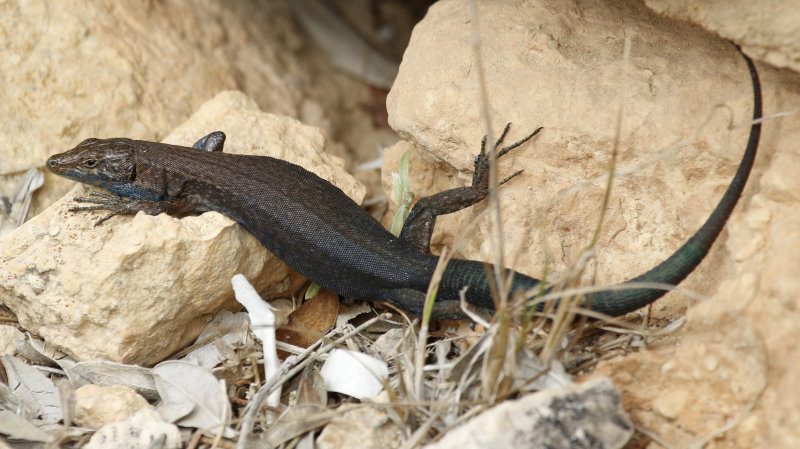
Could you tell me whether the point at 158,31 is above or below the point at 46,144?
above

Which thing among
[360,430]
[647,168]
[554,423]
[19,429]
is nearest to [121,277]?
[19,429]

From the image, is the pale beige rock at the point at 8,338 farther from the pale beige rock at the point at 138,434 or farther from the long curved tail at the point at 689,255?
the long curved tail at the point at 689,255

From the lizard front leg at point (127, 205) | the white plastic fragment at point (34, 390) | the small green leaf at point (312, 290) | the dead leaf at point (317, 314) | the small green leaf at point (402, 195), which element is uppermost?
the small green leaf at point (402, 195)

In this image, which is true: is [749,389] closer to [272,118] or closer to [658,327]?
[658,327]

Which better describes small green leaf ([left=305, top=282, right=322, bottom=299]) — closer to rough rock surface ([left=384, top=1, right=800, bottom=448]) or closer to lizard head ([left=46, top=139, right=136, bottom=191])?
rough rock surface ([left=384, top=1, right=800, bottom=448])

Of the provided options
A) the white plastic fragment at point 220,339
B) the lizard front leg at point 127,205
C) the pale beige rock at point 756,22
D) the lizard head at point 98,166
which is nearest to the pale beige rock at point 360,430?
the white plastic fragment at point 220,339

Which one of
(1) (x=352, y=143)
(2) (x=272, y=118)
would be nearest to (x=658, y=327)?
(2) (x=272, y=118)

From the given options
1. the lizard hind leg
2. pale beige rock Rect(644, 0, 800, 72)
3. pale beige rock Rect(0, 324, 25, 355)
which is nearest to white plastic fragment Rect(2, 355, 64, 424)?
pale beige rock Rect(0, 324, 25, 355)
